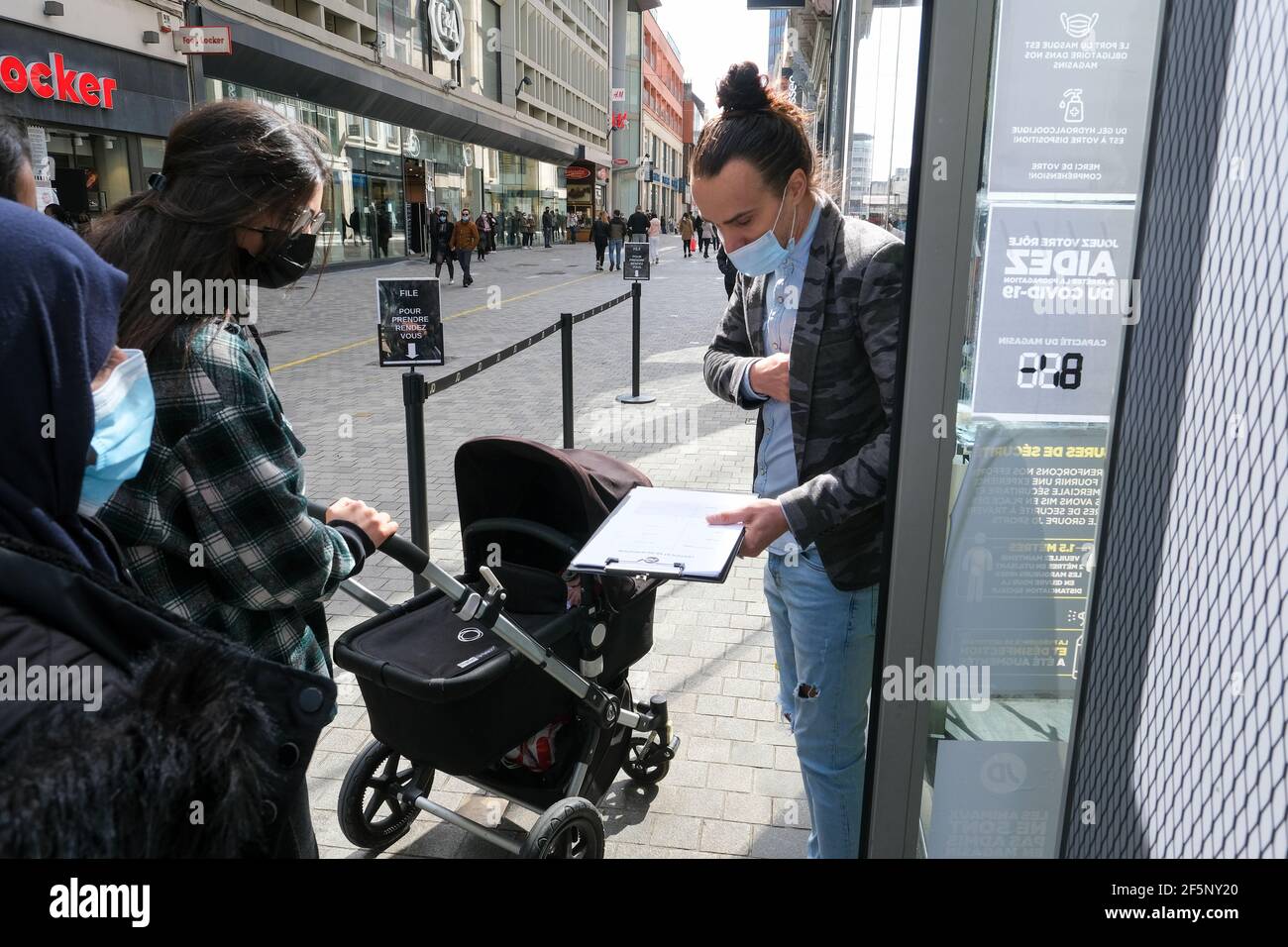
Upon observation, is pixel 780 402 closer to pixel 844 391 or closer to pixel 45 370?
pixel 844 391

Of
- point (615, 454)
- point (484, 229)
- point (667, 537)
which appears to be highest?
point (484, 229)

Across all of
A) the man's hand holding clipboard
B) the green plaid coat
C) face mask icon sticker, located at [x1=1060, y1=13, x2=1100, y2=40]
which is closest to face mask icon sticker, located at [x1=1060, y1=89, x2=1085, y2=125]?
face mask icon sticker, located at [x1=1060, y1=13, x2=1100, y2=40]

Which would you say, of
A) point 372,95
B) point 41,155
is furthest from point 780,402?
point 372,95

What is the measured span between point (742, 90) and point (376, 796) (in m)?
2.33

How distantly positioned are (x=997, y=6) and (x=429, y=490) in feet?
19.0

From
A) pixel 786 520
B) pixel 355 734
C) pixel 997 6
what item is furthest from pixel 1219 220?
pixel 355 734

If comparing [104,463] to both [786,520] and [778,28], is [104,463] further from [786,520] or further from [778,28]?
[778,28]

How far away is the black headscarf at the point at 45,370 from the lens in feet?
3.64

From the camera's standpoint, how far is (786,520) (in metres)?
2.00

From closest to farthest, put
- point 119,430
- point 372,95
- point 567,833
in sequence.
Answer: point 119,430
point 567,833
point 372,95

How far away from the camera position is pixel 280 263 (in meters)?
2.00

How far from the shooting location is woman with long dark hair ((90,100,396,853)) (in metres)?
1.76

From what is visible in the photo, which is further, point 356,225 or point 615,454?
point 356,225

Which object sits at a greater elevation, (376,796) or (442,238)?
(442,238)
